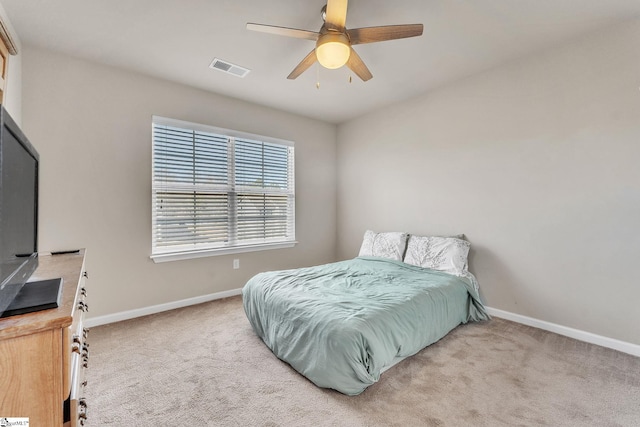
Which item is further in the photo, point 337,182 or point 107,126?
point 337,182

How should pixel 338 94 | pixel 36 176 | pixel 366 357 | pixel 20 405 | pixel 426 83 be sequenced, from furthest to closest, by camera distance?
pixel 338 94 < pixel 426 83 < pixel 366 357 < pixel 36 176 < pixel 20 405

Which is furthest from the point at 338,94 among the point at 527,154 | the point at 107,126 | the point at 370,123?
the point at 107,126

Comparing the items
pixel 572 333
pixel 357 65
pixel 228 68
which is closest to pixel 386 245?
pixel 572 333

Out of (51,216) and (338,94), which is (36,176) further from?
(338,94)

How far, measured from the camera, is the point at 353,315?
1.83 metres

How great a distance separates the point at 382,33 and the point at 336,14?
0.34 metres

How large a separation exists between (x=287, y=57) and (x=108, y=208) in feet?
7.59

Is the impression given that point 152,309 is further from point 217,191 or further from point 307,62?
point 307,62

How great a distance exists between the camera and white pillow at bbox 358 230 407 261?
11.1ft

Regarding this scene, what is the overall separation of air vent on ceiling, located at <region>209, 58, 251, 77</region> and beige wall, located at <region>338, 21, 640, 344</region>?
211cm

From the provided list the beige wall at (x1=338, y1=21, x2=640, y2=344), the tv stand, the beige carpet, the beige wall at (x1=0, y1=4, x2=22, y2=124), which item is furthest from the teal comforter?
the beige wall at (x1=0, y1=4, x2=22, y2=124)

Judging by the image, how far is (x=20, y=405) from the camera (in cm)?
72

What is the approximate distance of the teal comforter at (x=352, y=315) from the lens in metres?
1.69

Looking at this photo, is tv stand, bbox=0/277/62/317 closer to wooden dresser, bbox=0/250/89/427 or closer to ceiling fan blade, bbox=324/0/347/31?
wooden dresser, bbox=0/250/89/427
